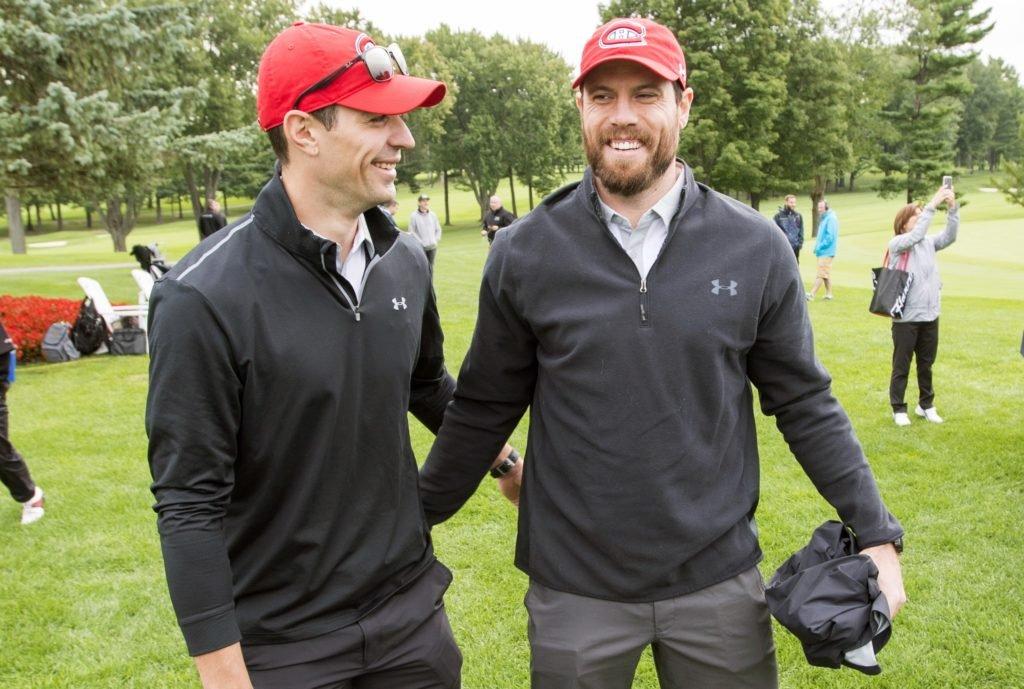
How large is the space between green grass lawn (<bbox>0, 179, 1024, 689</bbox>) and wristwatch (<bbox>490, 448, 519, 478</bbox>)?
153 cm

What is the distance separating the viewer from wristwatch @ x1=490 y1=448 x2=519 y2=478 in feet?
9.86

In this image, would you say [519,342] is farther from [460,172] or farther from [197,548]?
[460,172]

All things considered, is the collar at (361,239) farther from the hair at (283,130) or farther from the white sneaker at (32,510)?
the white sneaker at (32,510)

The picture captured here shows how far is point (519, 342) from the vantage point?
2541 mm

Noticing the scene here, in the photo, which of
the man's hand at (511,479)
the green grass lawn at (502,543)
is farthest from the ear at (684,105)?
the green grass lawn at (502,543)

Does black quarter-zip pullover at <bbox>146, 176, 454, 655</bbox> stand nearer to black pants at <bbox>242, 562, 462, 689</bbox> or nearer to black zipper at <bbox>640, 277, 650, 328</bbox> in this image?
black pants at <bbox>242, 562, 462, 689</bbox>

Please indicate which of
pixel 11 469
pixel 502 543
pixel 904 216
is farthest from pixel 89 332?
pixel 904 216

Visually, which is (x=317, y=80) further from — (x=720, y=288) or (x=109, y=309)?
(x=109, y=309)

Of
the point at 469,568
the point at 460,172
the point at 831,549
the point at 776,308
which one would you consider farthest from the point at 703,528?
the point at 460,172

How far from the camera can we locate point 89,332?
12.8 m

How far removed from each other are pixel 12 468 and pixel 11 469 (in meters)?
0.01

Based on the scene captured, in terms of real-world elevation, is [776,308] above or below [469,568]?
above

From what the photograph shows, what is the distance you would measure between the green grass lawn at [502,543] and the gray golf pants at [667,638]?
171 cm

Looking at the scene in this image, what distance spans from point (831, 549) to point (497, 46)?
201ft
